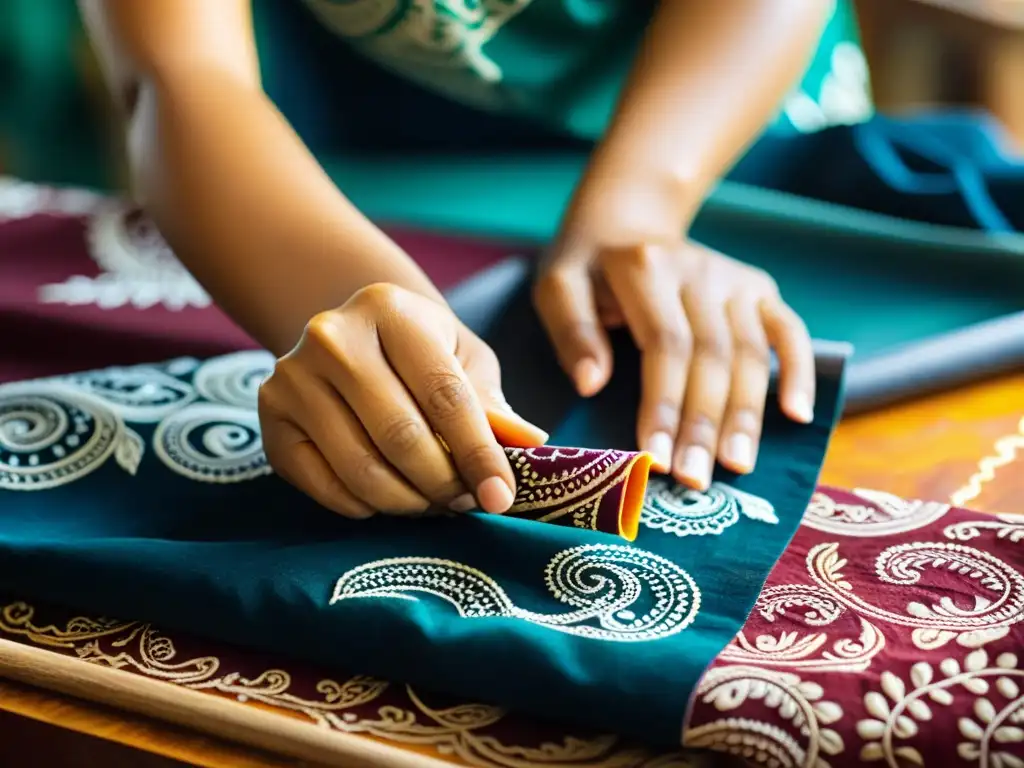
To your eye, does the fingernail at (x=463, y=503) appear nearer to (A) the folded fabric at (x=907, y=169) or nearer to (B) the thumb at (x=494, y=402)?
(B) the thumb at (x=494, y=402)

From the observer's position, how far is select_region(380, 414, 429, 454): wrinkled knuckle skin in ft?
1.31

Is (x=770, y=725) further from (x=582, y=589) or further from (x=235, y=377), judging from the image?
(x=235, y=377)

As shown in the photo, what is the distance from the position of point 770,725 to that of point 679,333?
0.22m

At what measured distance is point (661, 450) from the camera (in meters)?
0.47

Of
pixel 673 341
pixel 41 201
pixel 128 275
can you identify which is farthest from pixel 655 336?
pixel 41 201

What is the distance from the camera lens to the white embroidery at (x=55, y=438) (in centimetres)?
47

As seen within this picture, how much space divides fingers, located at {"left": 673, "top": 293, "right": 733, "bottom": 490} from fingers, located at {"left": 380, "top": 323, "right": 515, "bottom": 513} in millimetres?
92

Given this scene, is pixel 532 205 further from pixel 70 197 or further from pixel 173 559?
pixel 173 559

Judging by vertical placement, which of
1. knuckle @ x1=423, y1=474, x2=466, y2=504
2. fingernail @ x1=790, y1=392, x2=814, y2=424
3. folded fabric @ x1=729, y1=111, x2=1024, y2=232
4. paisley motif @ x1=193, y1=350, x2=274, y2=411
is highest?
folded fabric @ x1=729, y1=111, x2=1024, y2=232

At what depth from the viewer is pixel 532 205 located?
77 cm

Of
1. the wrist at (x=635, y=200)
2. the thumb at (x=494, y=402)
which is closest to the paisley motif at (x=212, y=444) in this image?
the thumb at (x=494, y=402)

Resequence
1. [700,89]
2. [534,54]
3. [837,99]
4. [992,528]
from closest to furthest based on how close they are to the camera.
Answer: [992,528] < [700,89] < [534,54] < [837,99]

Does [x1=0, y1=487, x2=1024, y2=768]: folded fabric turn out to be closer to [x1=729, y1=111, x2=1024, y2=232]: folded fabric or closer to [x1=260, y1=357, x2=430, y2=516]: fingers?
[x1=260, y1=357, x2=430, y2=516]: fingers

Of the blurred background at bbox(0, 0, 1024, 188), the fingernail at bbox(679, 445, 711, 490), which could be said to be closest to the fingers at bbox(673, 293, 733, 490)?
the fingernail at bbox(679, 445, 711, 490)
